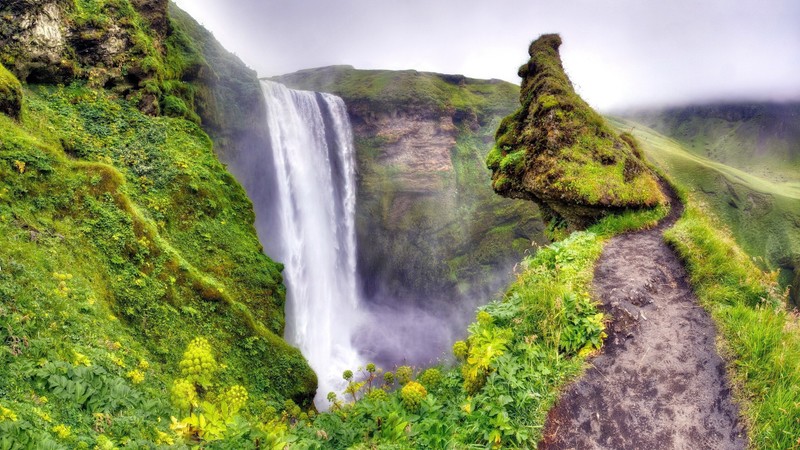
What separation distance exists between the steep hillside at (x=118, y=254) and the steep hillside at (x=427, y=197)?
23509 millimetres

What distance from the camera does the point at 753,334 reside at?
15.0ft

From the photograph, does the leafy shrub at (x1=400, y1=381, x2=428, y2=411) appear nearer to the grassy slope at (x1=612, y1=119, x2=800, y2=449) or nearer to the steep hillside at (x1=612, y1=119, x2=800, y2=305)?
the grassy slope at (x1=612, y1=119, x2=800, y2=449)

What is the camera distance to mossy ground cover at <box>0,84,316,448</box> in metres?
4.43

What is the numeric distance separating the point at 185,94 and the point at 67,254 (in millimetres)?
12218

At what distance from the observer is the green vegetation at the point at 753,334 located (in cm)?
372

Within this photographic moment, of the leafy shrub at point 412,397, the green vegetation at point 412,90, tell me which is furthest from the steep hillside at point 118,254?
the green vegetation at point 412,90

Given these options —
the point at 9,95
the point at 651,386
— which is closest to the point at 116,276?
the point at 9,95

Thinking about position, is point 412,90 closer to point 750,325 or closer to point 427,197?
point 427,197

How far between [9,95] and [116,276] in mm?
5127

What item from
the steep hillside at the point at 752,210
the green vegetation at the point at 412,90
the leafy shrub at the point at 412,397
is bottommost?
the steep hillside at the point at 752,210

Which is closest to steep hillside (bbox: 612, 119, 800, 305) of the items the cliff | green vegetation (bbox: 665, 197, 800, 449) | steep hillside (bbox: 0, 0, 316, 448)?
the cliff

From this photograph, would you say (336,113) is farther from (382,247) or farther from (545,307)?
A: (545,307)

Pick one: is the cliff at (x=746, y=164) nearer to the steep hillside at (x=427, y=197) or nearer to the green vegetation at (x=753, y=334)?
the green vegetation at (x=753, y=334)

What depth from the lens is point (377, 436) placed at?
170 inches
